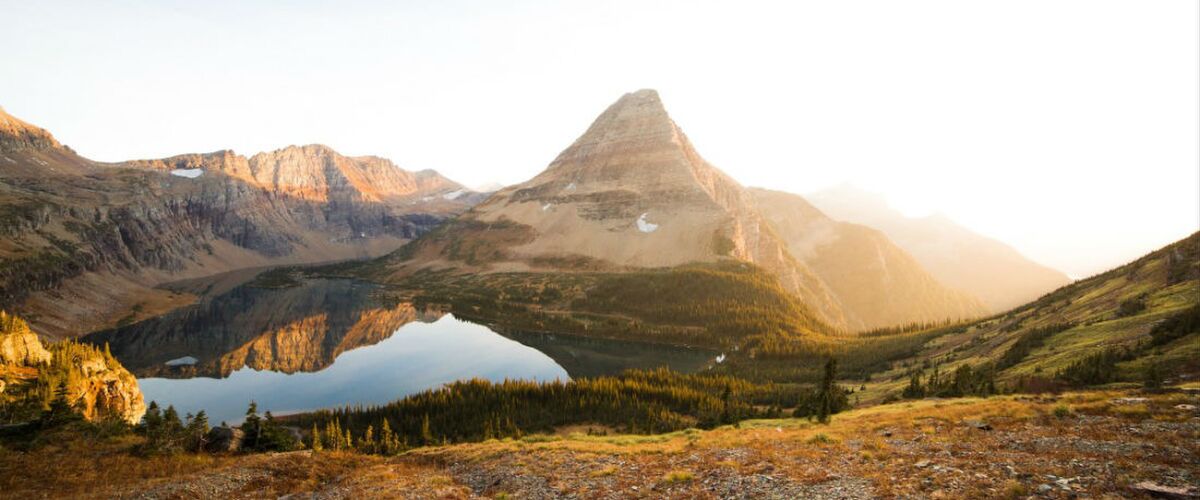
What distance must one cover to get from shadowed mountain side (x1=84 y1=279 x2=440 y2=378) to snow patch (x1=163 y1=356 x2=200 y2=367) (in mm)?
91

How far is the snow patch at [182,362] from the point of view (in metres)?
115

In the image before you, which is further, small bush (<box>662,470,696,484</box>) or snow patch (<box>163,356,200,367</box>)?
snow patch (<box>163,356,200,367</box>)

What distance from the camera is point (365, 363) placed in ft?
391

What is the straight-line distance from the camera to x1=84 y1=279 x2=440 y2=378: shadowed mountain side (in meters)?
116

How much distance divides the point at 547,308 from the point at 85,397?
453 ft

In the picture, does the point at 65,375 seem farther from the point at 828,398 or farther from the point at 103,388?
the point at 828,398

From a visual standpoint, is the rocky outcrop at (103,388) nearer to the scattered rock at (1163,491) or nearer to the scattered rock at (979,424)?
the scattered rock at (979,424)

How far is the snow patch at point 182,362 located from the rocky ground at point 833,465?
111 metres

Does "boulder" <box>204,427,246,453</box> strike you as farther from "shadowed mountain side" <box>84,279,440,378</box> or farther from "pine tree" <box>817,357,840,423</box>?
"shadowed mountain side" <box>84,279,440,378</box>

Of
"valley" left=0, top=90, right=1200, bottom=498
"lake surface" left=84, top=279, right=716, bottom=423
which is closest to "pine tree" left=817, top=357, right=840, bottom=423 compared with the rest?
"valley" left=0, top=90, right=1200, bottom=498

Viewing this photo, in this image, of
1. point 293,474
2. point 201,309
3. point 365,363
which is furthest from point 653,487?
point 201,309

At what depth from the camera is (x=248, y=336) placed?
146750 mm

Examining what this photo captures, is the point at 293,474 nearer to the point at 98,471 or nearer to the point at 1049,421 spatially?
the point at 98,471

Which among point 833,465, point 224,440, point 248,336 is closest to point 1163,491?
point 833,465
